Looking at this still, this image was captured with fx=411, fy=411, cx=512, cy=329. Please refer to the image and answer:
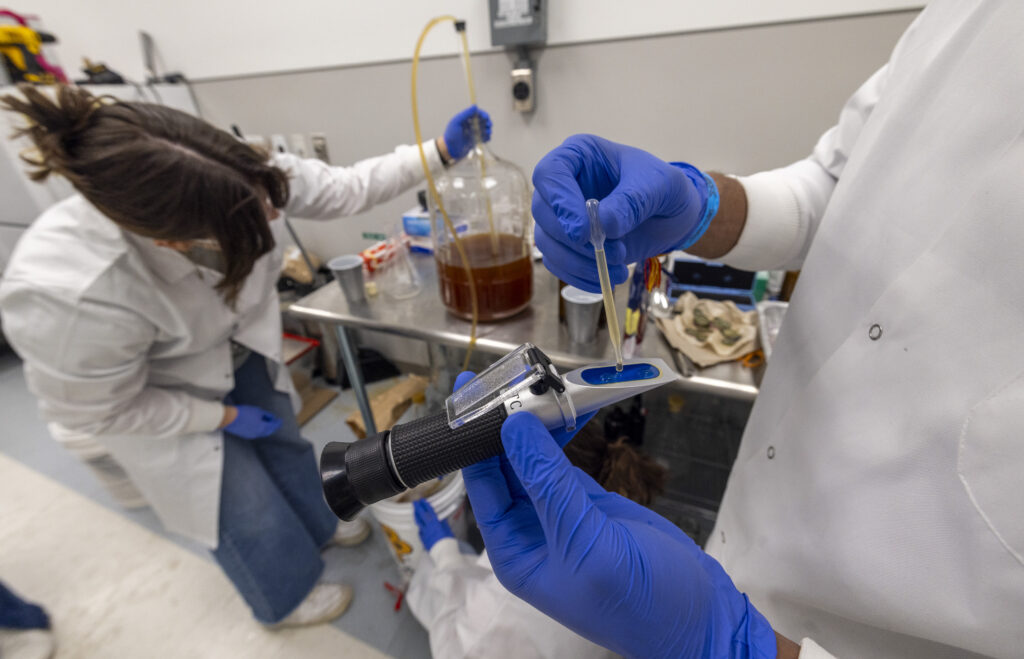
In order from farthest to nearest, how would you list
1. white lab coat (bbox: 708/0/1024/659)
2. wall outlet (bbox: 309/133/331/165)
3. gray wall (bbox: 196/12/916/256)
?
wall outlet (bbox: 309/133/331/165) < gray wall (bbox: 196/12/916/256) < white lab coat (bbox: 708/0/1024/659)

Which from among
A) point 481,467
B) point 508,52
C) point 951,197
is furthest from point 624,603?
point 508,52

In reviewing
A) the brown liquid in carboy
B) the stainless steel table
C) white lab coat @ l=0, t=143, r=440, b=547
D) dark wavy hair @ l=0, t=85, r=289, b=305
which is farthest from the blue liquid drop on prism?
white lab coat @ l=0, t=143, r=440, b=547

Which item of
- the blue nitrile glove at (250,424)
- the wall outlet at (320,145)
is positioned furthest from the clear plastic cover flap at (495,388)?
the wall outlet at (320,145)

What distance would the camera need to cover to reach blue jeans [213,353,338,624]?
1.01 metres

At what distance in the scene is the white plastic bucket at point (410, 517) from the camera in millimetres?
1003

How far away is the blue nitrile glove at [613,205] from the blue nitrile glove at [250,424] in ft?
3.00

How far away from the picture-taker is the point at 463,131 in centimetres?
102

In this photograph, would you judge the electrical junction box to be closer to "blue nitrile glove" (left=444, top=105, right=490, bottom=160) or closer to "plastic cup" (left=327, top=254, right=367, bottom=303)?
"blue nitrile glove" (left=444, top=105, right=490, bottom=160)

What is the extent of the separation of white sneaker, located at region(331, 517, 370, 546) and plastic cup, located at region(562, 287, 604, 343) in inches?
40.1

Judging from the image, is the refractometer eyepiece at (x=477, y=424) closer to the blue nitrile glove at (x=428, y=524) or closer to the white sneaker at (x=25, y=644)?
the blue nitrile glove at (x=428, y=524)

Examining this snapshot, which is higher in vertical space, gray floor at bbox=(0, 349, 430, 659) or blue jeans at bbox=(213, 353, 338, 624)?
blue jeans at bbox=(213, 353, 338, 624)

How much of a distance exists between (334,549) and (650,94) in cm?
169

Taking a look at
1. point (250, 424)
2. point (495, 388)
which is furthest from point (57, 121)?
point (495, 388)

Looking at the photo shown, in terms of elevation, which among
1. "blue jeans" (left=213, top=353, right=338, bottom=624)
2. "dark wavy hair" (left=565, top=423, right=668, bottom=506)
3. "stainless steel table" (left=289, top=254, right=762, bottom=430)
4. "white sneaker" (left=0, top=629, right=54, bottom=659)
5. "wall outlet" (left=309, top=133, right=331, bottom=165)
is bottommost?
"white sneaker" (left=0, top=629, right=54, bottom=659)
